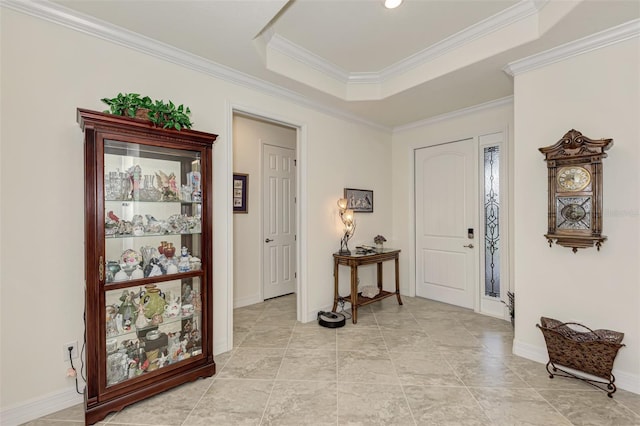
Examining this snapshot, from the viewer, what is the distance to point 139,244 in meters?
2.19

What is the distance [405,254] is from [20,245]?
427cm

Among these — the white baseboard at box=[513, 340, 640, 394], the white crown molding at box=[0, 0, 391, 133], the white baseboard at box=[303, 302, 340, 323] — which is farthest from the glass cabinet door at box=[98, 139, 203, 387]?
the white baseboard at box=[513, 340, 640, 394]

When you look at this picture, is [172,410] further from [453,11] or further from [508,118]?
[508,118]

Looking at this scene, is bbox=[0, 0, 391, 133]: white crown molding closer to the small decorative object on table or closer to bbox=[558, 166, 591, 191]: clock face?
bbox=[558, 166, 591, 191]: clock face

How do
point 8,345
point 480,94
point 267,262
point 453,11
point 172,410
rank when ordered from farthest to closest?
point 267,262 → point 480,94 → point 453,11 → point 172,410 → point 8,345

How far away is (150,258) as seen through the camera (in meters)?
2.21

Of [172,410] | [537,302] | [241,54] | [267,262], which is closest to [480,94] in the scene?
[537,302]

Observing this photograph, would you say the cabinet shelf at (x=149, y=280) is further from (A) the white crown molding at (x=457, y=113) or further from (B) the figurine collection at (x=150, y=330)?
(A) the white crown molding at (x=457, y=113)

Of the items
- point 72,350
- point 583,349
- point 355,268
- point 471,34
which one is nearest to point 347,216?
point 355,268

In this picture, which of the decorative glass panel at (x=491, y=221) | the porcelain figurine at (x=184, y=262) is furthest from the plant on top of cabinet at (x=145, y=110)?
the decorative glass panel at (x=491, y=221)

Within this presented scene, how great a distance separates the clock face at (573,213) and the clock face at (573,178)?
9cm

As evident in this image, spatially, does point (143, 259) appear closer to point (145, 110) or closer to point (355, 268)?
point (145, 110)

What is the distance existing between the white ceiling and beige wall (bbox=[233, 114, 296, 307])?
4.18 ft

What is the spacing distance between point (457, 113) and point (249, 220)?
10.7ft
